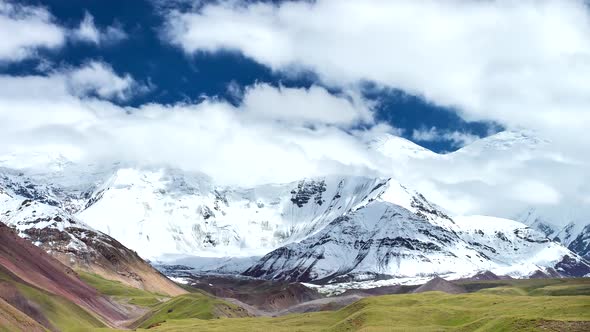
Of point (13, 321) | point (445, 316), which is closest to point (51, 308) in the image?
point (13, 321)

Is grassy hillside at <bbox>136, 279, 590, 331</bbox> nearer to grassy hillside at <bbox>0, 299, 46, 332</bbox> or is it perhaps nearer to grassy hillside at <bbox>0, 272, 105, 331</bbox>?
grassy hillside at <bbox>0, 272, 105, 331</bbox>

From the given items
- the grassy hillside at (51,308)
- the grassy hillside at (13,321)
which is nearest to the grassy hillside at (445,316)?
the grassy hillside at (51,308)

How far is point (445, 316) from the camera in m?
146

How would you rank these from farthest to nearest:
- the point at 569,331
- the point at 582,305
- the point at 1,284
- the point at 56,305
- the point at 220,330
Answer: the point at 56,305
the point at 1,284
the point at 220,330
the point at 582,305
the point at 569,331

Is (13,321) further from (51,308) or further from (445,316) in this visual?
(445,316)

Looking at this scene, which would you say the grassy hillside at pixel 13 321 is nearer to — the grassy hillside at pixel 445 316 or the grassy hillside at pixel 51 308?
the grassy hillside at pixel 51 308

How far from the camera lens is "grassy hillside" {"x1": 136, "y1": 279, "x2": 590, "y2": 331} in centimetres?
10931

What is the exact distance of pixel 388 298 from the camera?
182250 mm

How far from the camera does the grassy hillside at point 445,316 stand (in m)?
109

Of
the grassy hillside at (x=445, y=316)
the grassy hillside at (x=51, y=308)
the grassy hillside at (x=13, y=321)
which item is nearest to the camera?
the grassy hillside at (x=445, y=316)

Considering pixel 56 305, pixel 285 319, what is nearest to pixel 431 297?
pixel 285 319

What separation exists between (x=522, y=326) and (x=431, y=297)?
8334 centimetres

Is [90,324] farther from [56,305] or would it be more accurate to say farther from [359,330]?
[359,330]

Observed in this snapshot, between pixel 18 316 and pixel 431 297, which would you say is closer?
pixel 18 316
